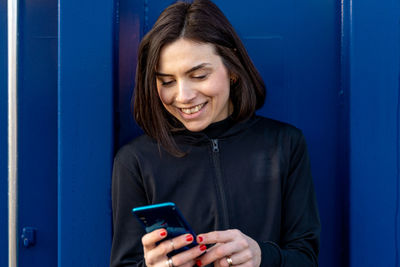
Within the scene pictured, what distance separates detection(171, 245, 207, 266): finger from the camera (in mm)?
1257

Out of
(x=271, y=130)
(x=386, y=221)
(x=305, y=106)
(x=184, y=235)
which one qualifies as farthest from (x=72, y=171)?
(x=386, y=221)

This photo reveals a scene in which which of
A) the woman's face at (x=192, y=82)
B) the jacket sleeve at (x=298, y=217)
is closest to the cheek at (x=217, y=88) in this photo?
the woman's face at (x=192, y=82)

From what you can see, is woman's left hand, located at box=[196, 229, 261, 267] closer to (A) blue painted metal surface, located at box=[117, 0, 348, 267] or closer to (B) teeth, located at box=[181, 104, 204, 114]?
(B) teeth, located at box=[181, 104, 204, 114]

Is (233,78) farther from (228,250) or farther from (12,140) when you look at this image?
(12,140)

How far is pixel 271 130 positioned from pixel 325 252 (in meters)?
0.56

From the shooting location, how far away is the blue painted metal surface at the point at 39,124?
1.88 m

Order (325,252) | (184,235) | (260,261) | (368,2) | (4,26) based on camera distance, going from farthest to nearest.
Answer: (4,26), (325,252), (368,2), (260,261), (184,235)

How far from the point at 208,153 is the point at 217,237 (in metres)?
0.36

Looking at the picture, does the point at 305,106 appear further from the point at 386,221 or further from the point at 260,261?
the point at 260,261

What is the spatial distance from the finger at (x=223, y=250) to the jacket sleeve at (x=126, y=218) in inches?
10.2

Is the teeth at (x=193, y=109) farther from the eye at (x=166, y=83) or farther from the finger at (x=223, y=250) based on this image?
the finger at (x=223, y=250)

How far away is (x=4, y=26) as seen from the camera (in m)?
1.96

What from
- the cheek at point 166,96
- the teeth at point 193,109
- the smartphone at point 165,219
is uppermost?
the cheek at point 166,96

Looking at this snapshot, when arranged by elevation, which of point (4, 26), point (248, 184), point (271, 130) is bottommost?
point (248, 184)
